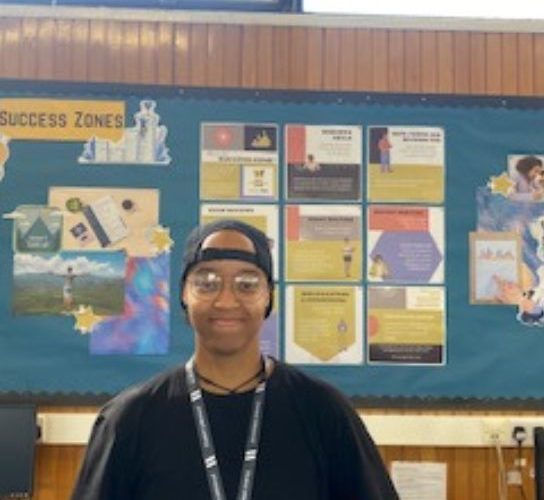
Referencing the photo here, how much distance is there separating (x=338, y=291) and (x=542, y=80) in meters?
1.08

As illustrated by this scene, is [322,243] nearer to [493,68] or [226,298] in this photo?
[493,68]

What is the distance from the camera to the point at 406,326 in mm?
3004

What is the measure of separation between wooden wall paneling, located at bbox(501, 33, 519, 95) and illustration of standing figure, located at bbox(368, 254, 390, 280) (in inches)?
30.4

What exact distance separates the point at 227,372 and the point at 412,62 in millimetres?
1897

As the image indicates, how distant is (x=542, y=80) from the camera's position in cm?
312

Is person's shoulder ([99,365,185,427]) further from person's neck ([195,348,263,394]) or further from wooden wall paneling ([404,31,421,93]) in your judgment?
wooden wall paneling ([404,31,421,93])

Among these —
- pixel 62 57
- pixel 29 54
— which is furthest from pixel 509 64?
pixel 29 54

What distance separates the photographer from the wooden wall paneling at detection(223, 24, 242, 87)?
3042mm

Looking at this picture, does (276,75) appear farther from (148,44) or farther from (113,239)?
(113,239)

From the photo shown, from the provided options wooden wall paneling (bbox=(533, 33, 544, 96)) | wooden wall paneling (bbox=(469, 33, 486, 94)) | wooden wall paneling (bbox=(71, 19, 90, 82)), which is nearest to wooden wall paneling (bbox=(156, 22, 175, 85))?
wooden wall paneling (bbox=(71, 19, 90, 82))

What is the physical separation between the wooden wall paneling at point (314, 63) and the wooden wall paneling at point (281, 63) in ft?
0.24

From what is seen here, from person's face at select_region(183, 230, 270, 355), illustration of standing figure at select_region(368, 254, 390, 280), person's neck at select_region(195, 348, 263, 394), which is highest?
illustration of standing figure at select_region(368, 254, 390, 280)

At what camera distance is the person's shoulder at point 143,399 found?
1473mm

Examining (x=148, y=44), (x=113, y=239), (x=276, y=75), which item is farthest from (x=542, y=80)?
(x=113, y=239)
